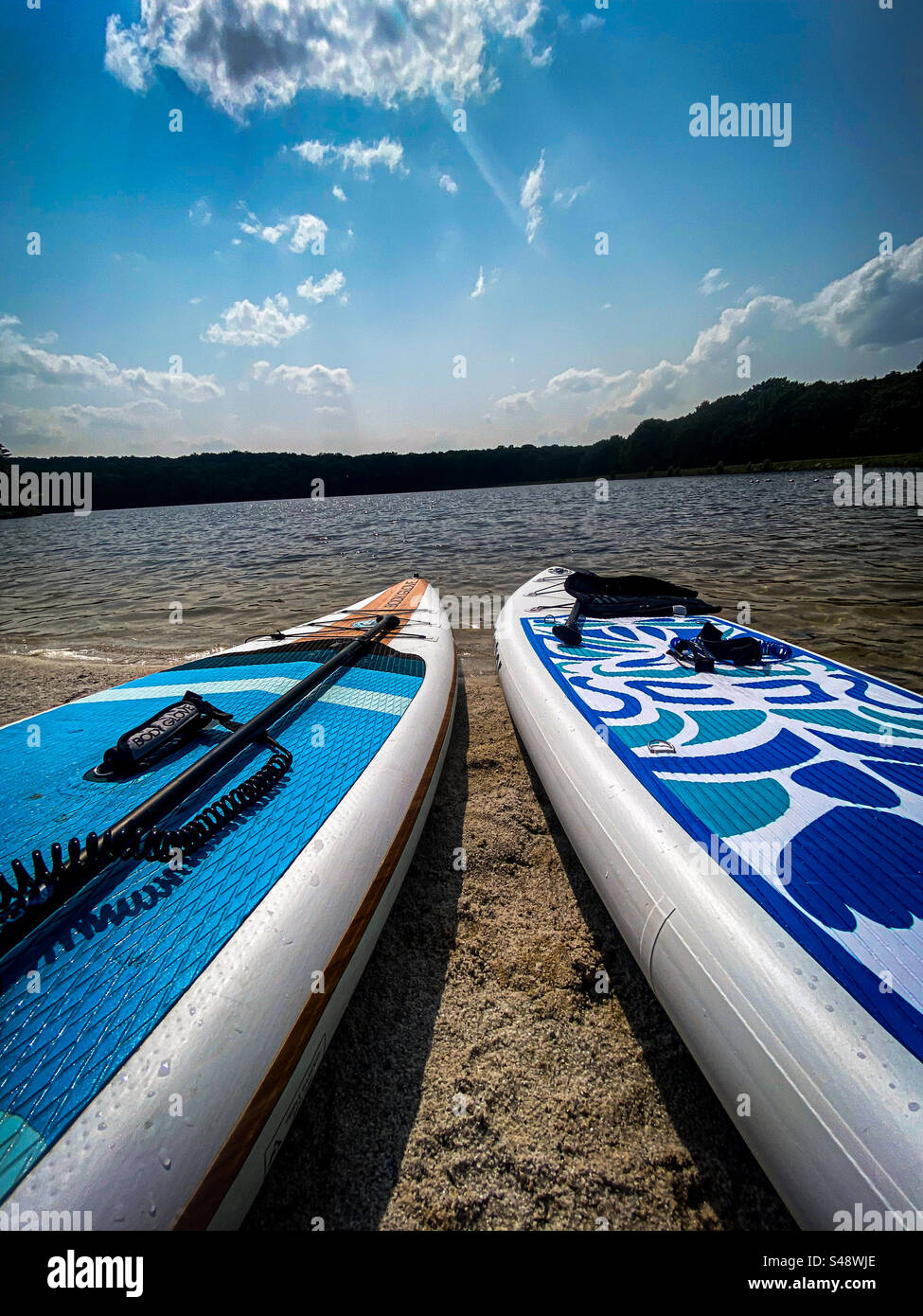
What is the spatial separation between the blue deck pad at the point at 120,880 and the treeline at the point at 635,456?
67103 mm

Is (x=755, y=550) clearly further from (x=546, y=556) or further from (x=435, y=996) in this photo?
(x=435, y=996)

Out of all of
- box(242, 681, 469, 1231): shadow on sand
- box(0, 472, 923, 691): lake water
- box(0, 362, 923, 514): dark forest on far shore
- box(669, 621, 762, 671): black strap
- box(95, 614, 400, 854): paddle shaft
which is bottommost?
box(242, 681, 469, 1231): shadow on sand

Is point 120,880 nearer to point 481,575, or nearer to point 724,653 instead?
point 724,653

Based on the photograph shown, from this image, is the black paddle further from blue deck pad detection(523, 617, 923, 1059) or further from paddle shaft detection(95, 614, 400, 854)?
blue deck pad detection(523, 617, 923, 1059)

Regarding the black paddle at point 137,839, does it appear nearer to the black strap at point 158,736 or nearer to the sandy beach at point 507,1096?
the black strap at point 158,736

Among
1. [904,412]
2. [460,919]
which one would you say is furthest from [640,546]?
[904,412]

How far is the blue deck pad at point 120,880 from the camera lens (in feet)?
3.90

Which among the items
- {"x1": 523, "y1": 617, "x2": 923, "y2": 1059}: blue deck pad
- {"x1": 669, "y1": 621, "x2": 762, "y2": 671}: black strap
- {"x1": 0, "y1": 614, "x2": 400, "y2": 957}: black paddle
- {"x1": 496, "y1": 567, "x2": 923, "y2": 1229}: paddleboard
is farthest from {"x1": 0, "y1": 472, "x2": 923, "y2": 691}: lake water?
{"x1": 0, "y1": 614, "x2": 400, "y2": 957}: black paddle

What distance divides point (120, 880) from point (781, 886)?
218 cm

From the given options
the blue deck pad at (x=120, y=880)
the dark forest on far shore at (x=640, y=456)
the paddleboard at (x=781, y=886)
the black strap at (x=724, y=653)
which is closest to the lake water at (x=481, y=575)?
the black strap at (x=724, y=653)

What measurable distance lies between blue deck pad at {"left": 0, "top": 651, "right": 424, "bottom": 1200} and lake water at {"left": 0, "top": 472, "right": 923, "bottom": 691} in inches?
139

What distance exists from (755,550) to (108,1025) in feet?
46.0

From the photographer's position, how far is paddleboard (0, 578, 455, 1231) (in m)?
1.07

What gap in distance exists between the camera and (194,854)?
1.88 m
